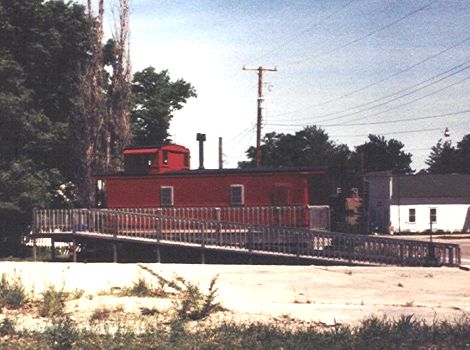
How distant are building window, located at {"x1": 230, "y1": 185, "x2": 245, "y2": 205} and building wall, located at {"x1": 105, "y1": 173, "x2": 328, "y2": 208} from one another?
5.4 inches

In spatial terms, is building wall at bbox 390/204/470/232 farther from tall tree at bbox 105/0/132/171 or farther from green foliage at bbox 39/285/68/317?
green foliage at bbox 39/285/68/317

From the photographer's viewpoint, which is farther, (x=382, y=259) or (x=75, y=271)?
(x=382, y=259)

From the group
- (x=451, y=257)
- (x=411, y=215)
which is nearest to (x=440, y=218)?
(x=411, y=215)

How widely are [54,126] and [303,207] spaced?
47.7 feet

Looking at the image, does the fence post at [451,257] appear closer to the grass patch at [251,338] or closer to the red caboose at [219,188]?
the red caboose at [219,188]

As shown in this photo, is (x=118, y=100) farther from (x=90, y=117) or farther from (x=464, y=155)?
(x=464, y=155)

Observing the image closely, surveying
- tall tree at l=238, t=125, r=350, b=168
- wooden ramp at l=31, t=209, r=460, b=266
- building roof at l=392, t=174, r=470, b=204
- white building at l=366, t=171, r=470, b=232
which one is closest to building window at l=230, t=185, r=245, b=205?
wooden ramp at l=31, t=209, r=460, b=266

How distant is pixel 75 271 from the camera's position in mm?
21016

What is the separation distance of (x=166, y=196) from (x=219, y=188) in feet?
8.04

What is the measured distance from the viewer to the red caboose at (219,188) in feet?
89.8

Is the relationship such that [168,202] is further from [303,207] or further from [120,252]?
[303,207]

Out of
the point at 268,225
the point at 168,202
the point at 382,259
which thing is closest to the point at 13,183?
the point at 168,202

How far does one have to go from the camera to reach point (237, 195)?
1101 inches

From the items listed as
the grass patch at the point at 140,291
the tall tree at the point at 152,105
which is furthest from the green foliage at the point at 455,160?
the grass patch at the point at 140,291
